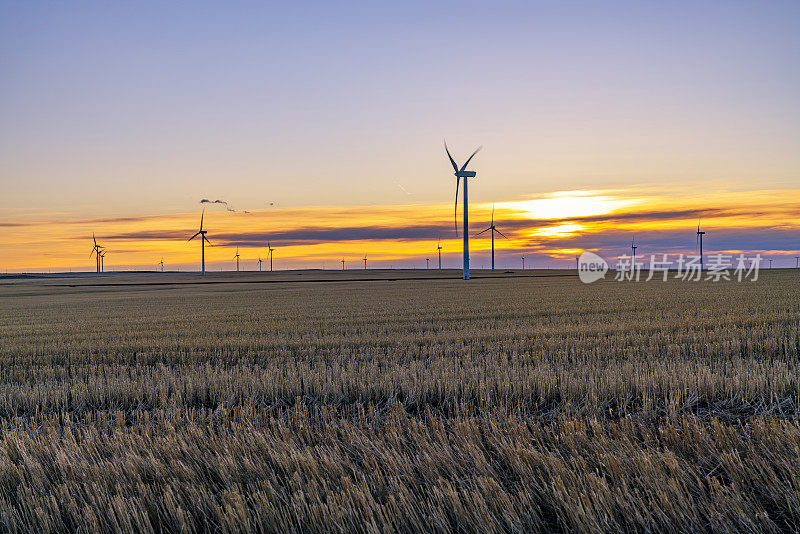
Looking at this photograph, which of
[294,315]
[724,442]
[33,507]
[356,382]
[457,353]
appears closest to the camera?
[33,507]

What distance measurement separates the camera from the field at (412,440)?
5125 millimetres

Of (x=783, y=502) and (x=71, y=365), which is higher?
(x=783, y=502)

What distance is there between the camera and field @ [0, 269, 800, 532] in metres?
5.12

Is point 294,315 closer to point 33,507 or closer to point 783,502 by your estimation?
point 33,507

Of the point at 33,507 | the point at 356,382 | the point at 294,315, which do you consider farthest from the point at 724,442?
the point at 294,315

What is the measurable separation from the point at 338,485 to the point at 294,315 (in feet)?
78.4

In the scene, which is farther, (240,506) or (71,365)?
(71,365)

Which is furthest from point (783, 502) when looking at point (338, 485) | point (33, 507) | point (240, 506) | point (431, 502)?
point (33, 507)

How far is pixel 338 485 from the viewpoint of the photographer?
234 inches

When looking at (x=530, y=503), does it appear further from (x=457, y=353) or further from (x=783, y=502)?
(x=457, y=353)

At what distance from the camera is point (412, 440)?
741 centimetres

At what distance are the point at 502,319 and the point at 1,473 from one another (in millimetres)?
20884

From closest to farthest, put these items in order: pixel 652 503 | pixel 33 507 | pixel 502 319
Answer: pixel 652 503 → pixel 33 507 → pixel 502 319

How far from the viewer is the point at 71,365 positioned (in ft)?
52.9
